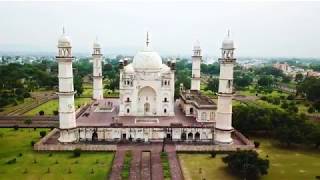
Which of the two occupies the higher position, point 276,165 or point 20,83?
point 20,83

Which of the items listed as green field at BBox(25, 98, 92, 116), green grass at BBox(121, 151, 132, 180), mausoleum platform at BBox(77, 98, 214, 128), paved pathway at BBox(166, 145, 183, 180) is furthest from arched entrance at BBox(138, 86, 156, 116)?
green field at BBox(25, 98, 92, 116)

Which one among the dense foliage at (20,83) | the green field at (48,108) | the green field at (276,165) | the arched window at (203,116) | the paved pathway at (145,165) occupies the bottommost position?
the green field at (276,165)

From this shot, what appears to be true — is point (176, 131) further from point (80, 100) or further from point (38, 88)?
point (38, 88)

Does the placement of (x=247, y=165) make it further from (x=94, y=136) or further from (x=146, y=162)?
(x=94, y=136)

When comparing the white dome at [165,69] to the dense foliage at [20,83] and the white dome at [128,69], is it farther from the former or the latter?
the dense foliage at [20,83]

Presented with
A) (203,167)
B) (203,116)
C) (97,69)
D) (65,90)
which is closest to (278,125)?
(203,116)

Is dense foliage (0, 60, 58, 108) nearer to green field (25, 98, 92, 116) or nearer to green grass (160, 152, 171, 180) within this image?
green field (25, 98, 92, 116)

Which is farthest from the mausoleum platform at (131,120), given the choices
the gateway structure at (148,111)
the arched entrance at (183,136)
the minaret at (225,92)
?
the minaret at (225,92)
